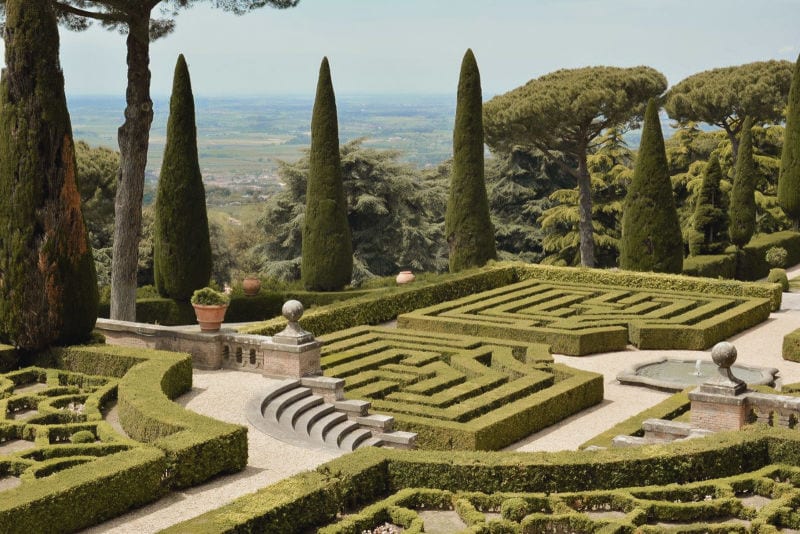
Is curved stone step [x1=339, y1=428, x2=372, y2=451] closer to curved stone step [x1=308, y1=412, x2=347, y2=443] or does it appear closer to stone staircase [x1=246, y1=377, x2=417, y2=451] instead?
stone staircase [x1=246, y1=377, x2=417, y2=451]

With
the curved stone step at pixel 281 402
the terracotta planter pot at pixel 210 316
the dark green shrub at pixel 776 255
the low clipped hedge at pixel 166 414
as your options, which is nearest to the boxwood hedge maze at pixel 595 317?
the terracotta planter pot at pixel 210 316

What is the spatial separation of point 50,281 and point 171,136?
9.35 meters

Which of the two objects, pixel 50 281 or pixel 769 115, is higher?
pixel 769 115

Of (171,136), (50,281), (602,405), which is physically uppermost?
(171,136)

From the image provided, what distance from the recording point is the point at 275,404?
17.3m

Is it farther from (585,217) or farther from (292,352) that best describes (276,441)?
(585,217)

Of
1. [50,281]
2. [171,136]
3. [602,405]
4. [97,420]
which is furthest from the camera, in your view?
[171,136]

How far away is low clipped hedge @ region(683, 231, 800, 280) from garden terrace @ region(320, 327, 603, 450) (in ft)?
44.3

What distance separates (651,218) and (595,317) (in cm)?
667

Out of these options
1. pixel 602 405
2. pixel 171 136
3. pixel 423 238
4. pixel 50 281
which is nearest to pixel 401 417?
pixel 602 405

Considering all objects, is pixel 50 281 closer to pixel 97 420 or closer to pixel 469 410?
pixel 97 420

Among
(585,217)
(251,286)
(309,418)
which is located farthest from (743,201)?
(309,418)

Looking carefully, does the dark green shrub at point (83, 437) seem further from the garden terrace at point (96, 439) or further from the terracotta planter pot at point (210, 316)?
the terracotta planter pot at point (210, 316)

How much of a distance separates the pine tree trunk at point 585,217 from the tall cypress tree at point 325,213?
12648 millimetres
